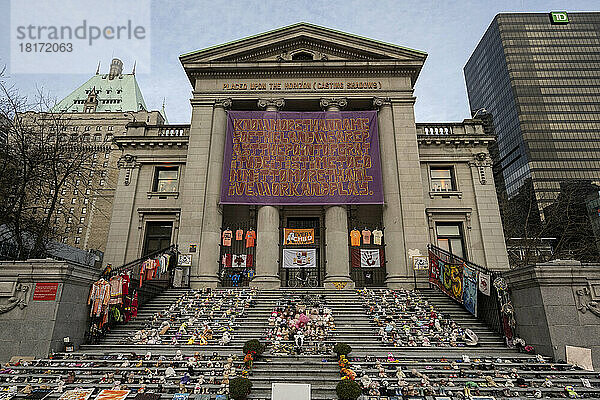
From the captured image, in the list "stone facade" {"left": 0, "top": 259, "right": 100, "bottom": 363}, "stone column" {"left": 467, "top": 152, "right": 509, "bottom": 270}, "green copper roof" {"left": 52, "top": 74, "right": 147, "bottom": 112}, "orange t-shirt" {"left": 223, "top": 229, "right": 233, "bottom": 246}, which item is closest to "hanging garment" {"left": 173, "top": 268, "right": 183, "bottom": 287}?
"orange t-shirt" {"left": 223, "top": 229, "right": 233, "bottom": 246}

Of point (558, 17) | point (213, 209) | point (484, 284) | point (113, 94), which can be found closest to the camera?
point (484, 284)

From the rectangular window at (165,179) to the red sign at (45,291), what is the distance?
51.7 ft

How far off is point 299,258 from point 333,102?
12.4 meters

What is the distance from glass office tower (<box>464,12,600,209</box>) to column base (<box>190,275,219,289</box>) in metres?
95.5

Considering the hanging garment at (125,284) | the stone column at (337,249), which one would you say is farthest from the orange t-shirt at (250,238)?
the hanging garment at (125,284)

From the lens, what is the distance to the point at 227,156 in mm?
25406

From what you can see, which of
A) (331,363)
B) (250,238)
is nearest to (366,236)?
(250,238)

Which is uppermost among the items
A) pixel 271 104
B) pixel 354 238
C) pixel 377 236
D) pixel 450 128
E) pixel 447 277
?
pixel 271 104

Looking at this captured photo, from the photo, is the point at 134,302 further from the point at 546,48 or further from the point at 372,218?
the point at 546,48

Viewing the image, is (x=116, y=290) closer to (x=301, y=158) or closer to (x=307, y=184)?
(x=307, y=184)

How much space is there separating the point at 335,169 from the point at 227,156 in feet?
25.9

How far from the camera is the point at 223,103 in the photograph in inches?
1072

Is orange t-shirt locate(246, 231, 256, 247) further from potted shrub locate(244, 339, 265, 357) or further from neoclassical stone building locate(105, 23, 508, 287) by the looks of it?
potted shrub locate(244, 339, 265, 357)

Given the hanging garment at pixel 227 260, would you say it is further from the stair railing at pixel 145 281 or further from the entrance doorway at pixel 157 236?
the entrance doorway at pixel 157 236
